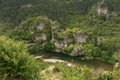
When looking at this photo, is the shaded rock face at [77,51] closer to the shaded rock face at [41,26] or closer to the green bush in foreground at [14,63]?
the shaded rock face at [41,26]

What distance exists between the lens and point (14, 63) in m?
25.1

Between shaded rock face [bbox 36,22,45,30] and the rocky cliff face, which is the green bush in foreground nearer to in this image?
the rocky cliff face

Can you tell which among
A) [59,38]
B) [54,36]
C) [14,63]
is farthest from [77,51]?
[14,63]

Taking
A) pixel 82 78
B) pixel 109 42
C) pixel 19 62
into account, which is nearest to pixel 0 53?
pixel 19 62

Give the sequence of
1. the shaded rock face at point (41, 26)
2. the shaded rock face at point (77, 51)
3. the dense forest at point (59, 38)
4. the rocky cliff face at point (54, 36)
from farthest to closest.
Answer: the shaded rock face at point (41, 26), the rocky cliff face at point (54, 36), the shaded rock face at point (77, 51), the dense forest at point (59, 38)

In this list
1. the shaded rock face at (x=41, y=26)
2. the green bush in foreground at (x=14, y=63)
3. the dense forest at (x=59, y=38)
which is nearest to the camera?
the green bush in foreground at (x=14, y=63)

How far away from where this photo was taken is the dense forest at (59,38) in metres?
26.7

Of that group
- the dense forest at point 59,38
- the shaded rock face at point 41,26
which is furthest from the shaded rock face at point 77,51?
the shaded rock face at point 41,26

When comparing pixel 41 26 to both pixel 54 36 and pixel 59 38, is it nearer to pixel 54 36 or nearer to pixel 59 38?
pixel 54 36

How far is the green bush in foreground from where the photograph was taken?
25212 millimetres

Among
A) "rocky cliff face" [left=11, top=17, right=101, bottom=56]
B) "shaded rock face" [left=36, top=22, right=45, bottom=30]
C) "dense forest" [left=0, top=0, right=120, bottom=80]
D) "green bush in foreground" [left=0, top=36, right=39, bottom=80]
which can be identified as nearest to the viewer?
"green bush in foreground" [left=0, top=36, right=39, bottom=80]

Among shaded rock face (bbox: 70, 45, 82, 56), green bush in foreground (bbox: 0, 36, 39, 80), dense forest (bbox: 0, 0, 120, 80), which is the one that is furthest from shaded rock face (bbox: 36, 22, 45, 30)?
green bush in foreground (bbox: 0, 36, 39, 80)

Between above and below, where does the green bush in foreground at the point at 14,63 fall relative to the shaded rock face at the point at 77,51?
above

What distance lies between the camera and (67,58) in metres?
61.9
